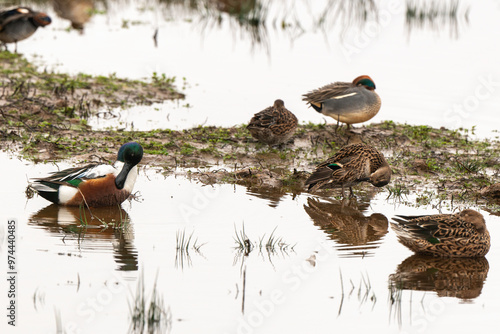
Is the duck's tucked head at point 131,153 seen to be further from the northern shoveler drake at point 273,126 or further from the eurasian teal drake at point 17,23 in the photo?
the eurasian teal drake at point 17,23

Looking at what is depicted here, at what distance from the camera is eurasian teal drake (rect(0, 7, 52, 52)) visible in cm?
1450

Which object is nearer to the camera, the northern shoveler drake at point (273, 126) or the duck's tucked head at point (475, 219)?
the duck's tucked head at point (475, 219)

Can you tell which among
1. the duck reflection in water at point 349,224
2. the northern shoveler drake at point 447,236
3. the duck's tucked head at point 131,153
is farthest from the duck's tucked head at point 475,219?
the duck's tucked head at point 131,153

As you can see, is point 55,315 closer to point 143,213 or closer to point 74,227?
point 74,227

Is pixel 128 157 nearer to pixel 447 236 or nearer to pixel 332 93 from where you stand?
pixel 447 236

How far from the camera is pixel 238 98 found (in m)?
12.8

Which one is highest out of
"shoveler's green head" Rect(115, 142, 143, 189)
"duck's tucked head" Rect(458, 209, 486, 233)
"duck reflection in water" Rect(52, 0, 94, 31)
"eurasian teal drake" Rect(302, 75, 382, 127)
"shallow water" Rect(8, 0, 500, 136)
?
"duck reflection in water" Rect(52, 0, 94, 31)

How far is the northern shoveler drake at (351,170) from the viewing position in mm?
8469

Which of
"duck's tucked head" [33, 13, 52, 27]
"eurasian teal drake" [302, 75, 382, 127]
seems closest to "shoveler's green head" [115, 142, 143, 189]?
"eurasian teal drake" [302, 75, 382, 127]

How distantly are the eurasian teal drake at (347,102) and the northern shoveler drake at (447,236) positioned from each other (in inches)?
155

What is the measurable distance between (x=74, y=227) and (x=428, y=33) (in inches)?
529

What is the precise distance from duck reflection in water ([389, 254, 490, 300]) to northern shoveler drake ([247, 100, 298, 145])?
11.2 ft

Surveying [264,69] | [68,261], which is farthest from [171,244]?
[264,69]

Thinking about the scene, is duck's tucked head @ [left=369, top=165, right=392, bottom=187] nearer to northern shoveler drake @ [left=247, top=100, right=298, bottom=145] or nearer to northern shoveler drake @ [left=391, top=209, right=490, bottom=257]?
northern shoveler drake @ [left=391, top=209, right=490, bottom=257]
